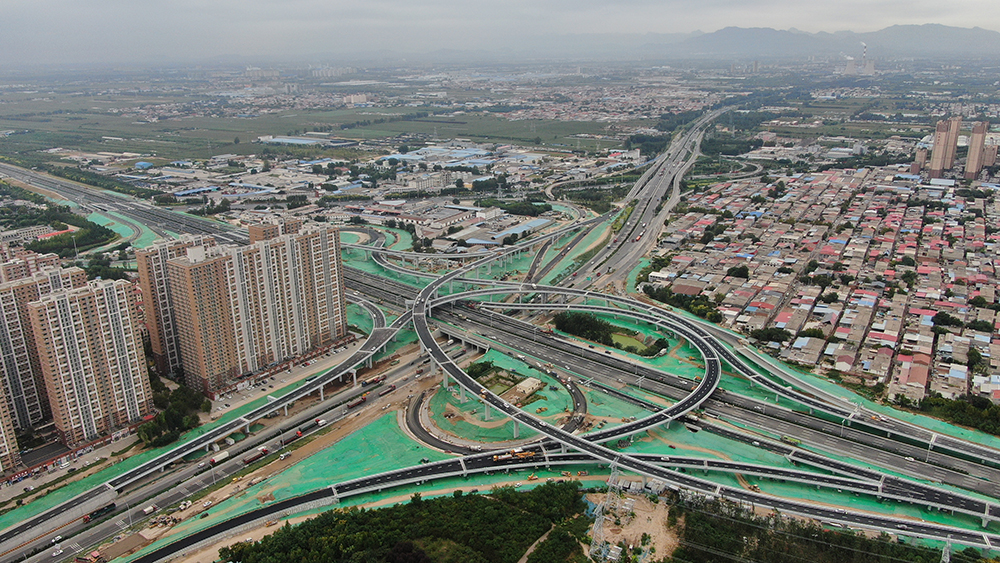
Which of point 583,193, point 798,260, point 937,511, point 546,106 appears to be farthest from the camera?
point 546,106

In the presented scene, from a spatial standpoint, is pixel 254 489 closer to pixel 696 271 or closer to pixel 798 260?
pixel 696 271

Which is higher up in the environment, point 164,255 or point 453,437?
point 164,255

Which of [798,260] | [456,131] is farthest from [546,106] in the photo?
[798,260]

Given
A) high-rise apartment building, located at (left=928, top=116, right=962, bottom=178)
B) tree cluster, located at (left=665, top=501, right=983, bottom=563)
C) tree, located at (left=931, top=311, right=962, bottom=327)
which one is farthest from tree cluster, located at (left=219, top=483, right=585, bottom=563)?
high-rise apartment building, located at (left=928, top=116, right=962, bottom=178)

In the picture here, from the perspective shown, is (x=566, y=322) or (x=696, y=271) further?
(x=696, y=271)

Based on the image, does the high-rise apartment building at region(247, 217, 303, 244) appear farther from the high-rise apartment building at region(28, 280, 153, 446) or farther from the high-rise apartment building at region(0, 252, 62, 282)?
the high-rise apartment building at region(0, 252, 62, 282)

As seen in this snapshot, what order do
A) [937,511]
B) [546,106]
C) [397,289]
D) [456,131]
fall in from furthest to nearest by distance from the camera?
[546,106], [456,131], [397,289], [937,511]

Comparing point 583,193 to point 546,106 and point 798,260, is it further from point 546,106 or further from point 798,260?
point 546,106

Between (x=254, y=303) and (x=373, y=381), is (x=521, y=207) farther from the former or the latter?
(x=254, y=303)
